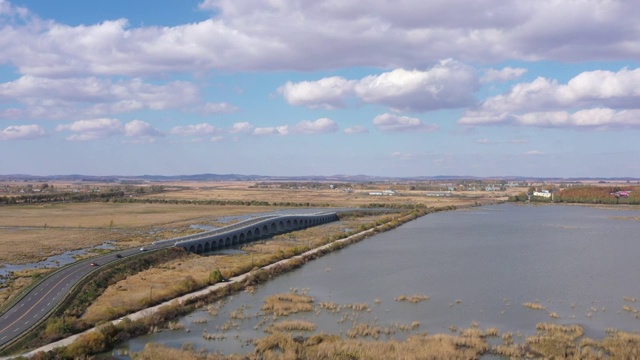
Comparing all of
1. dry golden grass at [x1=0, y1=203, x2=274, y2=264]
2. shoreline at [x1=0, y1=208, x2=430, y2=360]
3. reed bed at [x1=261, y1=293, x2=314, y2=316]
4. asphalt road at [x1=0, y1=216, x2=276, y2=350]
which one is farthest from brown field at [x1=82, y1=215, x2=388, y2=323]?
dry golden grass at [x1=0, y1=203, x2=274, y2=264]

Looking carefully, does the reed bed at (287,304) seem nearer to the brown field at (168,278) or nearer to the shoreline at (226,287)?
the shoreline at (226,287)

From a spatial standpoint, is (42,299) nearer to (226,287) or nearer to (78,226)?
(226,287)

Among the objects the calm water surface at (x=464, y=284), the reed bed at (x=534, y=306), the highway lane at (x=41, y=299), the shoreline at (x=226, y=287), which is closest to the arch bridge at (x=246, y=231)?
the shoreline at (x=226, y=287)

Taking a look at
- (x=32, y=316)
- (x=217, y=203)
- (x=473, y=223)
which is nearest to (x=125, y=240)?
(x=32, y=316)

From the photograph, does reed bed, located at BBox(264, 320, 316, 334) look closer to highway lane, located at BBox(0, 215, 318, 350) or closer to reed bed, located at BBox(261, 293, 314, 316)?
reed bed, located at BBox(261, 293, 314, 316)

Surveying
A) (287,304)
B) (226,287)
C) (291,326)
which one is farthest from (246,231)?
(291,326)

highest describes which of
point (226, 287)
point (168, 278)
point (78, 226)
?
point (78, 226)
